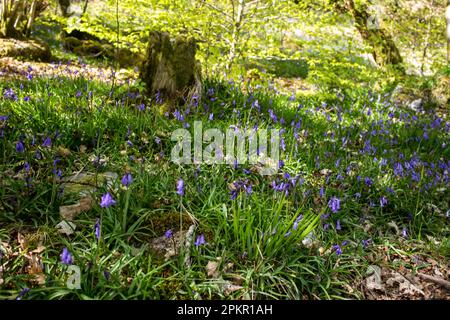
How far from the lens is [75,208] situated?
2557 mm

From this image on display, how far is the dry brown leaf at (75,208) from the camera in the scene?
2.50 metres

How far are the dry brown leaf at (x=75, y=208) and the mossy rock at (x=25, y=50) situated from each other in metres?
5.94

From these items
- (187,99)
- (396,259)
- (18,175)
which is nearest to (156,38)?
(187,99)

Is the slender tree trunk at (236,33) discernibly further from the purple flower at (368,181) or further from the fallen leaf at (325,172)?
the purple flower at (368,181)

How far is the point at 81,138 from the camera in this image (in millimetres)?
A: 3422

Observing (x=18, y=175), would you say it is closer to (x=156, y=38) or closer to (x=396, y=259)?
(x=156, y=38)

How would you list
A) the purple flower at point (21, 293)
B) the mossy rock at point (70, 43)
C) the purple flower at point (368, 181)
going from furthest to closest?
the mossy rock at point (70, 43) < the purple flower at point (368, 181) < the purple flower at point (21, 293)

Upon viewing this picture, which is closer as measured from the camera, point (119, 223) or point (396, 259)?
point (119, 223)

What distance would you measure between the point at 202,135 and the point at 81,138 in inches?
49.4

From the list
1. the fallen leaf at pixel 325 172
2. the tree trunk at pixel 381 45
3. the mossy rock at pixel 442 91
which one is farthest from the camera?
the tree trunk at pixel 381 45

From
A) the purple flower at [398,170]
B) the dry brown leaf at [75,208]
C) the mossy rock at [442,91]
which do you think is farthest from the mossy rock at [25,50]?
the mossy rock at [442,91]

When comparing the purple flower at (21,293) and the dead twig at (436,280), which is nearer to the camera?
the purple flower at (21,293)

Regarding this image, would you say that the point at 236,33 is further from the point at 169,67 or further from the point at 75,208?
the point at 75,208

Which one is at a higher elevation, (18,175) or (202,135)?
(202,135)
